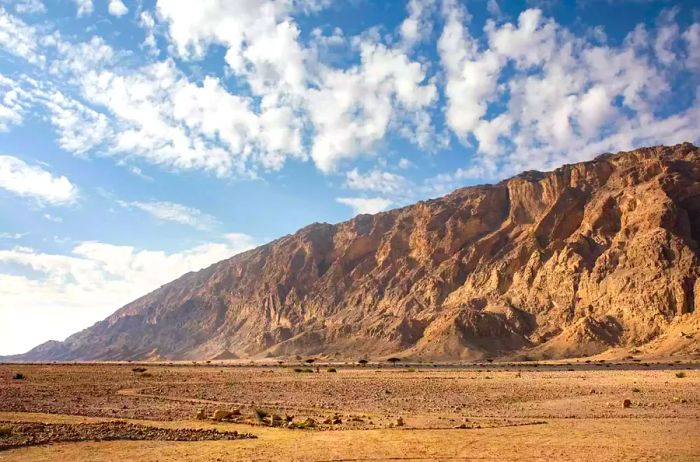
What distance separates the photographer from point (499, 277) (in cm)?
12025

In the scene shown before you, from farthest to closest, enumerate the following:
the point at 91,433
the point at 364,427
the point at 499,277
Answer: the point at 499,277, the point at 364,427, the point at 91,433

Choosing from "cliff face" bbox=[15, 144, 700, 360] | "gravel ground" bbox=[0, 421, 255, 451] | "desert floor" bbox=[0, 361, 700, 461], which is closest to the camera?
"desert floor" bbox=[0, 361, 700, 461]

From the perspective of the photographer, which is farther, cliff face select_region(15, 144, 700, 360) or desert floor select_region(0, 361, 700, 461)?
cliff face select_region(15, 144, 700, 360)

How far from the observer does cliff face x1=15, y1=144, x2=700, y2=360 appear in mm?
95188

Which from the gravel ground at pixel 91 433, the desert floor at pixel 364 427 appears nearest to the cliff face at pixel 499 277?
the desert floor at pixel 364 427

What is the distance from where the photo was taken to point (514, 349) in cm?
9912

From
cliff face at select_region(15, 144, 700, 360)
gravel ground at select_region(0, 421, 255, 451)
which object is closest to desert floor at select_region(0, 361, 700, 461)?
gravel ground at select_region(0, 421, 255, 451)

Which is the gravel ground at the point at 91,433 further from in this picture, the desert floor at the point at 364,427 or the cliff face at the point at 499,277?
the cliff face at the point at 499,277

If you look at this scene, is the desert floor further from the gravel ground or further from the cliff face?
the cliff face

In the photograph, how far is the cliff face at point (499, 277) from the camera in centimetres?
9519

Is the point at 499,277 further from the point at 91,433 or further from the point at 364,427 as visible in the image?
the point at 91,433

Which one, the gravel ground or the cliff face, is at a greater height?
the cliff face

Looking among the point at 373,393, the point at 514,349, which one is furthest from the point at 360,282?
the point at 373,393

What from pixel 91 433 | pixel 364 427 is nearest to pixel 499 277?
pixel 364 427
